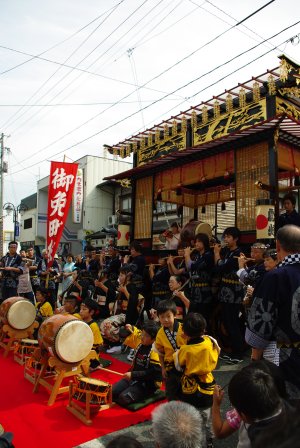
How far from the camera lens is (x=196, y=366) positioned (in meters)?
3.31

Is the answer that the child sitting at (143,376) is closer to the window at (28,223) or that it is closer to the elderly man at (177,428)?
the elderly man at (177,428)

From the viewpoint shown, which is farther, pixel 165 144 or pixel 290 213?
pixel 165 144

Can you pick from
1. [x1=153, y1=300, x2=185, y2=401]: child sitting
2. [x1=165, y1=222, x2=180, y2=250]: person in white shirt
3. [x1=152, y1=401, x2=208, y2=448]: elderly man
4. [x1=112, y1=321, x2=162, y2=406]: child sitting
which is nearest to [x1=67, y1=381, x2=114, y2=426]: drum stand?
[x1=112, y1=321, x2=162, y2=406]: child sitting

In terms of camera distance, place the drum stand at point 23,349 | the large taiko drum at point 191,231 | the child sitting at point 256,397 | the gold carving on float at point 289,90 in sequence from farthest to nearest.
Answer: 1. the large taiko drum at point 191,231
2. the gold carving on float at point 289,90
3. the drum stand at point 23,349
4. the child sitting at point 256,397

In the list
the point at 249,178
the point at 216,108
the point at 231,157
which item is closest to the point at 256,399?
the point at 249,178

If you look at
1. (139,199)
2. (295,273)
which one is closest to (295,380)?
(295,273)

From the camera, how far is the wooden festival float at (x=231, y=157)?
6.09 meters

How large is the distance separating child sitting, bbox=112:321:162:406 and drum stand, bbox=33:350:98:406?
2.02 ft

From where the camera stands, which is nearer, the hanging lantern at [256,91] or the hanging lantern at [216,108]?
the hanging lantern at [256,91]

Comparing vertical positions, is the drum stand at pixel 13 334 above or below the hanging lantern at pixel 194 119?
below

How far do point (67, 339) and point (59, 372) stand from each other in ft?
1.40

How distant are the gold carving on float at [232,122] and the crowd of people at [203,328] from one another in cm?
185

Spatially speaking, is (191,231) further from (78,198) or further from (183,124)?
(78,198)

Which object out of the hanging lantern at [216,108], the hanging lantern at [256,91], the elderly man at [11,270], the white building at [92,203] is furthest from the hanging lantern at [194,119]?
the white building at [92,203]
